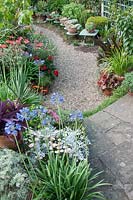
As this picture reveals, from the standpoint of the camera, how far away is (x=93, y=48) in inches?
322

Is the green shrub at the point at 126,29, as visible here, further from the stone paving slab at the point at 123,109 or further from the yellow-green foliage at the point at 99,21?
the yellow-green foliage at the point at 99,21

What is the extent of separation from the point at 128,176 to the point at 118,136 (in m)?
0.76

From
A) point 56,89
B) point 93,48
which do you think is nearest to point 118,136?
point 56,89

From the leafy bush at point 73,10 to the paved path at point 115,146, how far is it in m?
5.06

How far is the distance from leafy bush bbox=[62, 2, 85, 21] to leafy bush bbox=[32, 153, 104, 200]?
698 centimetres

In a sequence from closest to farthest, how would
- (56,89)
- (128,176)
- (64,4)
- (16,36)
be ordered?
(128,176) → (56,89) → (16,36) → (64,4)

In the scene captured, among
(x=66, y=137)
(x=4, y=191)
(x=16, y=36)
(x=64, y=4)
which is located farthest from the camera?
(x=64, y=4)

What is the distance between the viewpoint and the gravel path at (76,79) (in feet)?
19.0

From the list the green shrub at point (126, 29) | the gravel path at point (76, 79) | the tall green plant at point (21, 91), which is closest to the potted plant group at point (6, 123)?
the tall green plant at point (21, 91)

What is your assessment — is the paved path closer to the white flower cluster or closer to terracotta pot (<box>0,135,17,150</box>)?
the white flower cluster

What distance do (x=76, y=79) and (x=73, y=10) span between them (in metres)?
3.51

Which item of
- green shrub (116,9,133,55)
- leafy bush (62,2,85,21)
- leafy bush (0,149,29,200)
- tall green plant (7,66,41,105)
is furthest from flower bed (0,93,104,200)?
leafy bush (62,2,85,21)

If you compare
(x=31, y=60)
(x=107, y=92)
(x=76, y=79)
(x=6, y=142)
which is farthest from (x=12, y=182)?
(x=76, y=79)

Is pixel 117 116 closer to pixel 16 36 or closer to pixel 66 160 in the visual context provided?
pixel 66 160
